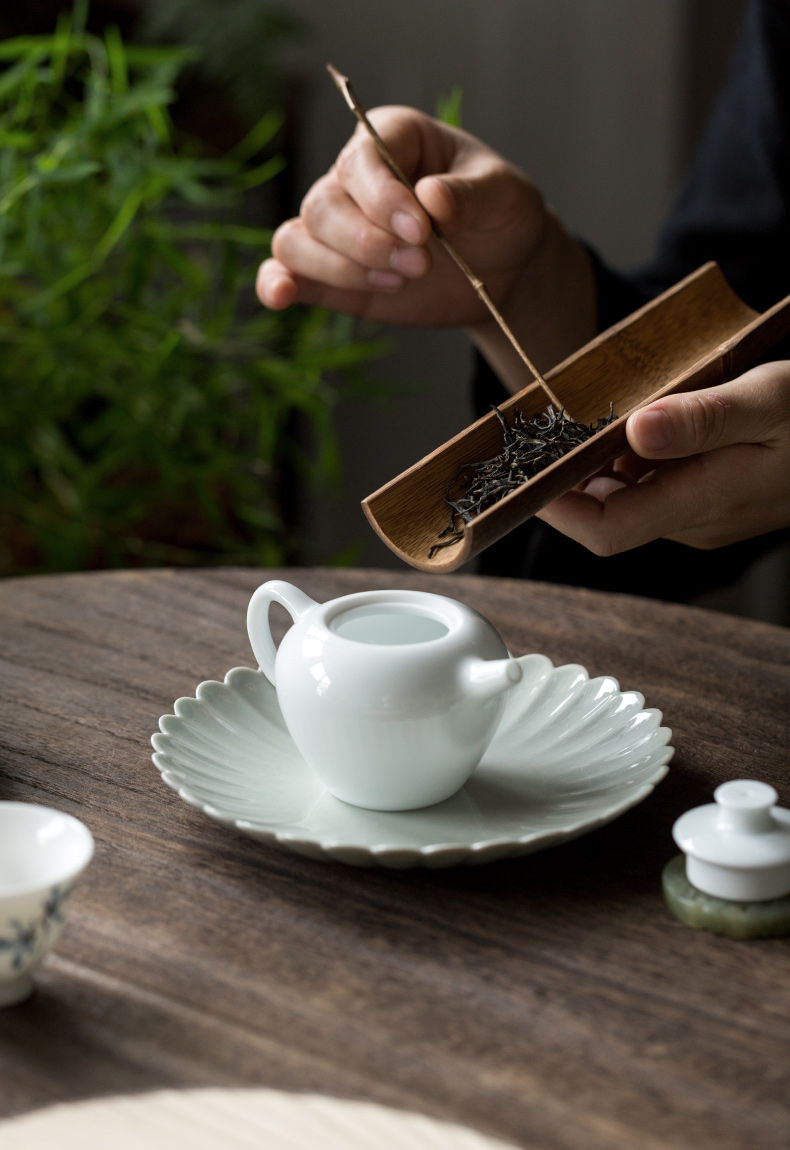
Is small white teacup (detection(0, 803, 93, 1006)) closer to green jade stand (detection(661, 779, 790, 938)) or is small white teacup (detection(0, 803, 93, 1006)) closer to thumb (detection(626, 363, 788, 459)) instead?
green jade stand (detection(661, 779, 790, 938))

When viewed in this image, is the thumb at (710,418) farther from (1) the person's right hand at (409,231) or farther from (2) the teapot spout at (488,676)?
(1) the person's right hand at (409,231)

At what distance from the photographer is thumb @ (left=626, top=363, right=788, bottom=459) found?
68 cm

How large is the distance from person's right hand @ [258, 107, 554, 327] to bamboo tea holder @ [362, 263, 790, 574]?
0.18 metres

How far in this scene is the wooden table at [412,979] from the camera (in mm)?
427

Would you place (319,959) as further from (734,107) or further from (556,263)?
(734,107)

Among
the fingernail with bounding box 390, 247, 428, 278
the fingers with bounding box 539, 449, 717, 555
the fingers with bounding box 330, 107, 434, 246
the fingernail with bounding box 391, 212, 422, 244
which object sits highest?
the fingers with bounding box 330, 107, 434, 246

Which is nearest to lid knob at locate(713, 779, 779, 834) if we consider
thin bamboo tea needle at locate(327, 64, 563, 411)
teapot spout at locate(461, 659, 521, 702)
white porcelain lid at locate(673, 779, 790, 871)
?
white porcelain lid at locate(673, 779, 790, 871)

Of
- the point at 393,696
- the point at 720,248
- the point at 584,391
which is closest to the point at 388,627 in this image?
the point at 393,696

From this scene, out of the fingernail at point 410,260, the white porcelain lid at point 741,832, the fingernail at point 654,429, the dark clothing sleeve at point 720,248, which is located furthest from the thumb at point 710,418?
the dark clothing sleeve at point 720,248

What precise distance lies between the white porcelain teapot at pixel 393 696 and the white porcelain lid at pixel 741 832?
0.11 metres

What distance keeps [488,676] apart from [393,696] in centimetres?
5

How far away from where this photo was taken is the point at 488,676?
57 cm

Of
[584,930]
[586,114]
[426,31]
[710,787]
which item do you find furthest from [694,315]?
[426,31]

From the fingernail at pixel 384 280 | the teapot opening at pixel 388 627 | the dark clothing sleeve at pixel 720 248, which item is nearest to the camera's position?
the teapot opening at pixel 388 627
